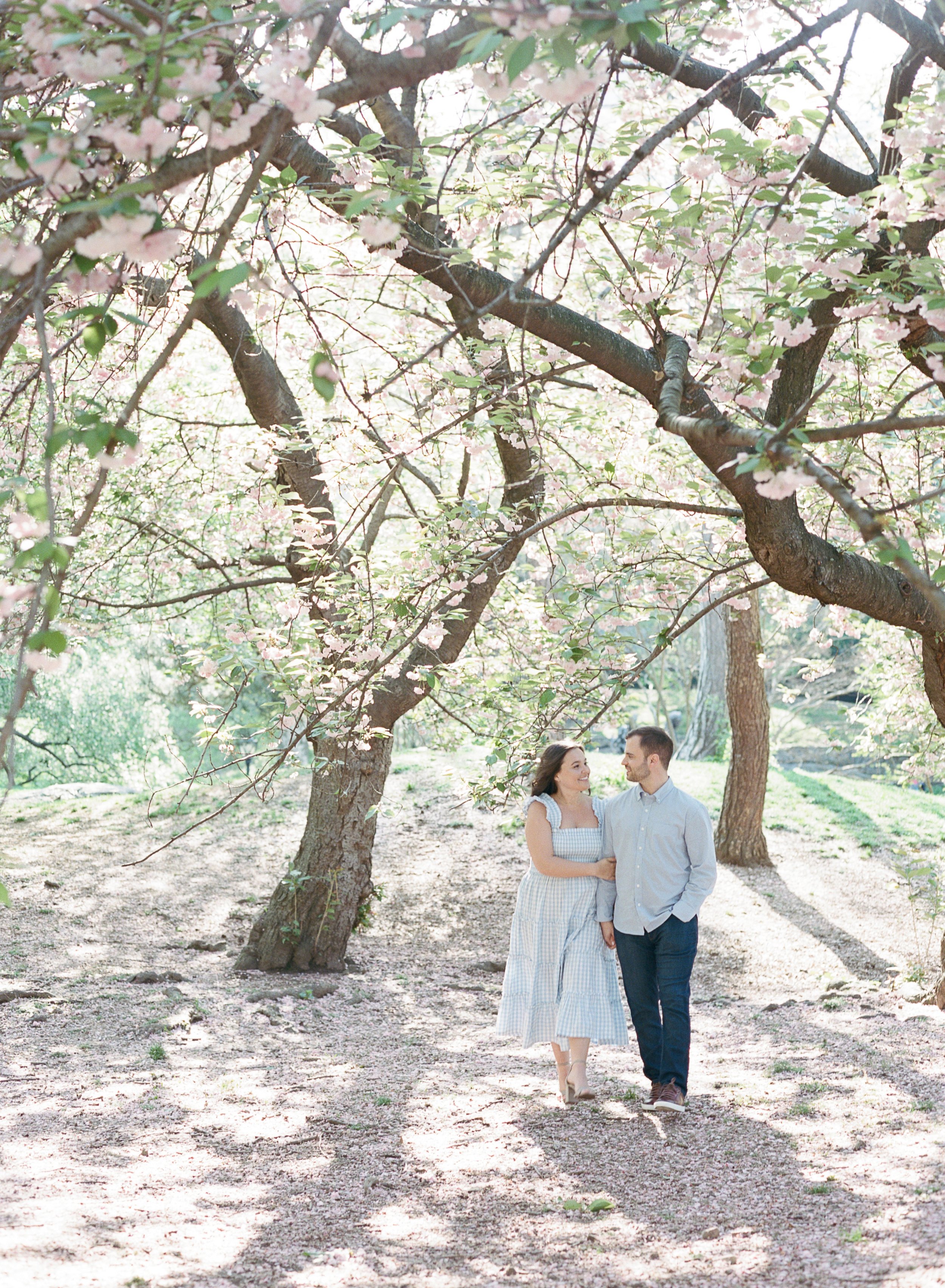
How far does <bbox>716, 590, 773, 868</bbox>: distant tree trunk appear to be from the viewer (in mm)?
9781

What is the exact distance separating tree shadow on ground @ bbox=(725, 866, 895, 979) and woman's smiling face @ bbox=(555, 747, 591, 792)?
429cm

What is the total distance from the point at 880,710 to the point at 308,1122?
23.8 ft

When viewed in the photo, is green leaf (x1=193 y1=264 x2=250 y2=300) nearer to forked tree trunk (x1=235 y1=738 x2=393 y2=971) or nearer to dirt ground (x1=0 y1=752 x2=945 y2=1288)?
dirt ground (x1=0 y1=752 x2=945 y2=1288)

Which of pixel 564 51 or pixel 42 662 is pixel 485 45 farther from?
pixel 42 662

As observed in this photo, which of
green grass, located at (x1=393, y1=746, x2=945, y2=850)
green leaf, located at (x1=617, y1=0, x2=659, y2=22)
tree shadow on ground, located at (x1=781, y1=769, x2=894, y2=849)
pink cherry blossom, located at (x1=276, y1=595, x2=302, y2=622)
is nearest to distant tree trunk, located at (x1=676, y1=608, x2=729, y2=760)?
green grass, located at (x1=393, y1=746, x2=945, y2=850)

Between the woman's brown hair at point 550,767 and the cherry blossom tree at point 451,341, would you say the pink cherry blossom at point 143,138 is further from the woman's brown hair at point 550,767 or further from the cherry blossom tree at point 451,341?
the woman's brown hair at point 550,767

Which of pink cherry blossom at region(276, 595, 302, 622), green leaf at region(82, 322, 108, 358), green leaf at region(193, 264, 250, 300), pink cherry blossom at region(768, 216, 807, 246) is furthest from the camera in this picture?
pink cherry blossom at region(276, 595, 302, 622)

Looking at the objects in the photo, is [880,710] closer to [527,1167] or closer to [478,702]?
[478,702]

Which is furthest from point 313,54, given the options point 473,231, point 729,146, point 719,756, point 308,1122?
point 719,756

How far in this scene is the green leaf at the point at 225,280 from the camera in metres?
1.72

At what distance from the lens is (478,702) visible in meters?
6.05

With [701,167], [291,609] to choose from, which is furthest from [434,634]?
[701,167]

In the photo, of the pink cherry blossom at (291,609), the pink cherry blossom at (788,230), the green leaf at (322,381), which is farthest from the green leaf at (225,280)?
A: the pink cherry blossom at (291,609)

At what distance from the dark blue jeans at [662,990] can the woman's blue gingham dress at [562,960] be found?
3.3 inches
